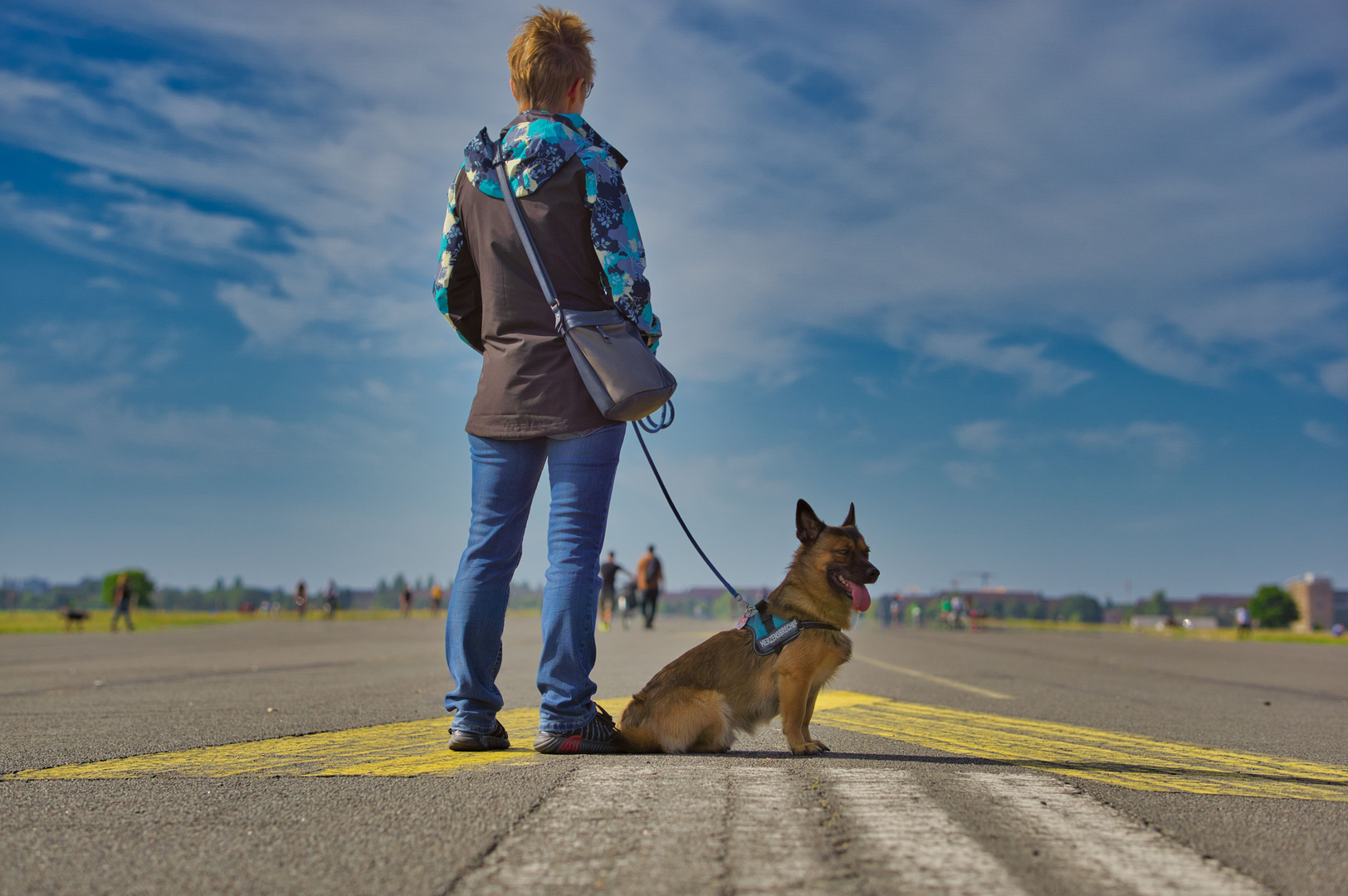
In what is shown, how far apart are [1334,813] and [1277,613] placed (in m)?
196

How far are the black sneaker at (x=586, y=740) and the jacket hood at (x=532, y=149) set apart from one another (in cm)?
228

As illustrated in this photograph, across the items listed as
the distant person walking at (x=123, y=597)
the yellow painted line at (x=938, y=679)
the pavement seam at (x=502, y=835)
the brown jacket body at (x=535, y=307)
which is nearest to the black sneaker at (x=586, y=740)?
the pavement seam at (x=502, y=835)

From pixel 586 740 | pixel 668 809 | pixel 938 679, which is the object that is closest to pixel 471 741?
pixel 586 740

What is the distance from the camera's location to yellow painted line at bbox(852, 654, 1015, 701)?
28.0 ft

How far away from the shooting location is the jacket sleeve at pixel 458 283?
4.28m

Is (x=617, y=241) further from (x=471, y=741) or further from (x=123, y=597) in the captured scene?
(x=123, y=597)

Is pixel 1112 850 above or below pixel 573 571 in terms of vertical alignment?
below

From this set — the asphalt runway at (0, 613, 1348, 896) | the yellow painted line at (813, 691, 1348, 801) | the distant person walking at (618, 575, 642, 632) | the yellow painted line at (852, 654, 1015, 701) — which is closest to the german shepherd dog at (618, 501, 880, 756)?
the asphalt runway at (0, 613, 1348, 896)

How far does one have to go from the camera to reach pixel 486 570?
399 cm

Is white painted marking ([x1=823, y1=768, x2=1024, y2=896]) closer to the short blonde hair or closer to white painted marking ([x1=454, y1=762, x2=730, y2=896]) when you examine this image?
white painted marking ([x1=454, y1=762, x2=730, y2=896])

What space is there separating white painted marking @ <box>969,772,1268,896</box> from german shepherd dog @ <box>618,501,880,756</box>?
117 centimetres

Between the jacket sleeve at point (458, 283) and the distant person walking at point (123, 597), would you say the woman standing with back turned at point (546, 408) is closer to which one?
the jacket sleeve at point (458, 283)

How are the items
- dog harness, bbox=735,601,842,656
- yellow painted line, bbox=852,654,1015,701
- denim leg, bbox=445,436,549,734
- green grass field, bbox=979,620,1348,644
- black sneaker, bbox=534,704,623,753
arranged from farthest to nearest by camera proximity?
1. green grass field, bbox=979,620,1348,644
2. yellow painted line, bbox=852,654,1015,701
3. dog harness, bbox=735,601,842,656
4. denim leg, bbox=445,436,549,734
5. black sneaker, bbox=534,704,623,753

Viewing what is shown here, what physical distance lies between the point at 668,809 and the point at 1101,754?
9.24 ft
